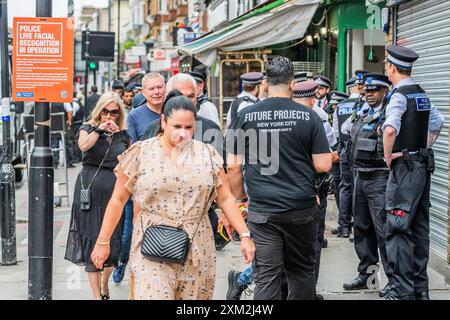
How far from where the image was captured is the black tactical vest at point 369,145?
25.1ft

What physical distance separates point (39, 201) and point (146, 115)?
5.01 ft

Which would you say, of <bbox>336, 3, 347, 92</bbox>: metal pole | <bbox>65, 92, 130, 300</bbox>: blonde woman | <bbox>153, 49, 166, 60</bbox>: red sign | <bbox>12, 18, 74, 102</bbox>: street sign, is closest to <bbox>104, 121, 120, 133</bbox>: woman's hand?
<bbox>65, 92, 130, 300</bbox>: blonde woman

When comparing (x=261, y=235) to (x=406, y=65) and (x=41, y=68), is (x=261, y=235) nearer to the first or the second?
(x=406, y=65)

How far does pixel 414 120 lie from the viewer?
6.98 meters

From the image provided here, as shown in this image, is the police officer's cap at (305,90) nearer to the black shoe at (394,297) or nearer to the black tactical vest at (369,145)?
the black tactical vest at (369,145)

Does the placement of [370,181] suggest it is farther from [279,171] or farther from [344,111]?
[344,111]

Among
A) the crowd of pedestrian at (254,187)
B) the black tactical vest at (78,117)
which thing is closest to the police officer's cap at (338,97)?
the crowd of pedestrian at (254,187)

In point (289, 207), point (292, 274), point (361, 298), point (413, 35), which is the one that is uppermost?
point (413, 35)

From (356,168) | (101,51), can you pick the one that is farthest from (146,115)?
(101,51)

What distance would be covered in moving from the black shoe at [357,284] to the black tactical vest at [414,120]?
1.57 metres

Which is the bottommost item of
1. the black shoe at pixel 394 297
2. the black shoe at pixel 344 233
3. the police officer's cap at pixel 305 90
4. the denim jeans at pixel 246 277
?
the black shoe at pixel 344 233

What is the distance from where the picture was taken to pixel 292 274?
628 cm
